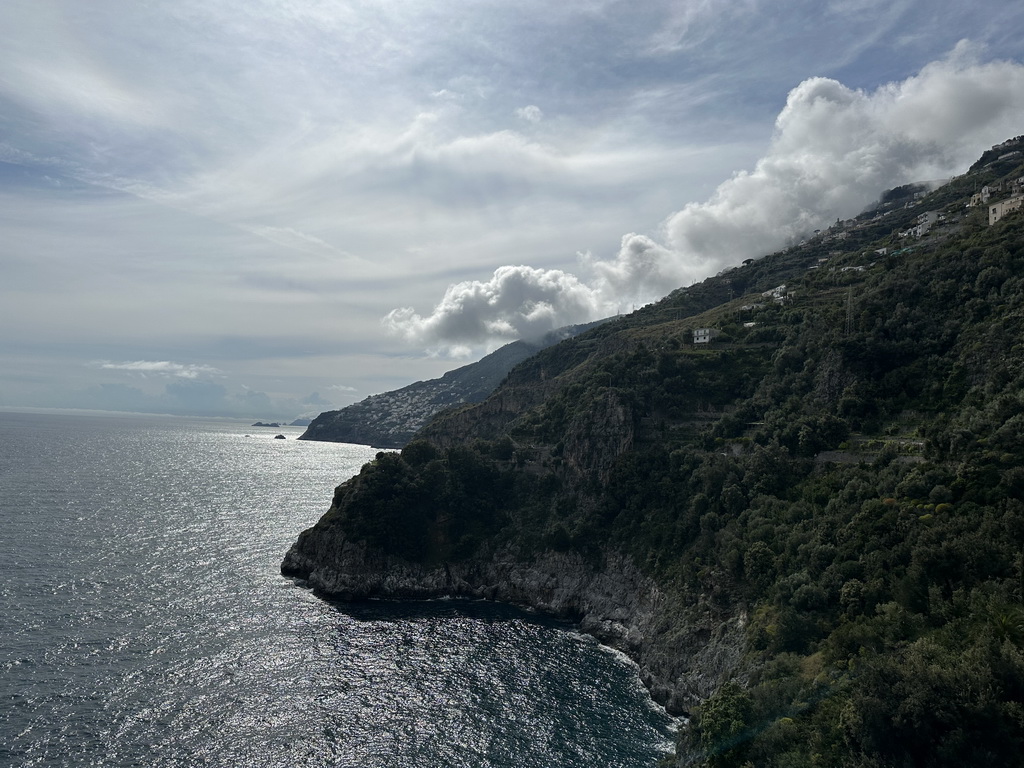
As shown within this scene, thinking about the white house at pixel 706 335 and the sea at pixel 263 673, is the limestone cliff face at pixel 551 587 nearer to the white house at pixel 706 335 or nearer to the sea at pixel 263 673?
the sea at pixel 263 673

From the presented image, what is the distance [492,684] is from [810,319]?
71195mm

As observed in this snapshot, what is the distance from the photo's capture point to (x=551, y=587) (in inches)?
3056

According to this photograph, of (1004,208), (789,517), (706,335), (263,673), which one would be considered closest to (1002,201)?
(1004,208)

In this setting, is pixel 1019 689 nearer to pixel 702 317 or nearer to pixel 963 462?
pixel 963 462

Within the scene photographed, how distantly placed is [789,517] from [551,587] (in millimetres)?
33369

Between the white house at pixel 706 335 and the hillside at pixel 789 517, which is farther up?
the white house at pixel 706 335

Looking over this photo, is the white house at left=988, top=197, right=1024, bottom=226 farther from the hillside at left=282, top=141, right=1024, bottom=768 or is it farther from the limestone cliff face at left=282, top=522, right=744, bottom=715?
the limestone cliff face at left=282, top=522, right=744, bottom=715

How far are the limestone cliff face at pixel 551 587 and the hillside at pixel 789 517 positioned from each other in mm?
286

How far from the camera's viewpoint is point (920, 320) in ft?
226

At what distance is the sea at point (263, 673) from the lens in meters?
41.3

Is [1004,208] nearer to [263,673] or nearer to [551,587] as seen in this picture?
[551,587]

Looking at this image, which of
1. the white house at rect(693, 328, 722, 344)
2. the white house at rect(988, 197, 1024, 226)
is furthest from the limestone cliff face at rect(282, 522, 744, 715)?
the white house at rect(988, 197, 1024, 226)

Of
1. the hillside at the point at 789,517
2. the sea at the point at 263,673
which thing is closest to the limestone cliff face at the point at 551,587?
the hillside at the point at 789,517

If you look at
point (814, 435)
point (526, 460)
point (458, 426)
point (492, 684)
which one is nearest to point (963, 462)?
point (814, 435)
